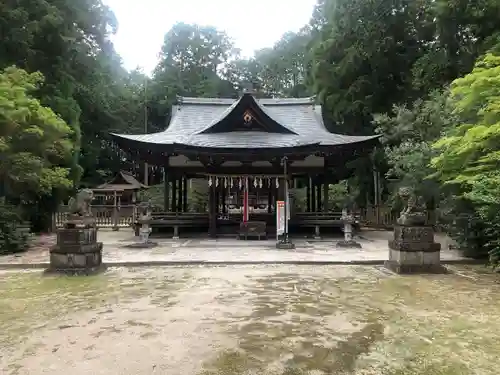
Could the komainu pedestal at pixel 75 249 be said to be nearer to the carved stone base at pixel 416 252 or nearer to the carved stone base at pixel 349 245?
the carved stone base at pixel 416 252

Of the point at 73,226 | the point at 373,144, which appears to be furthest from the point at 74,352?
the point at 373,144

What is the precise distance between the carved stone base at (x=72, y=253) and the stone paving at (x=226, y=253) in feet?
3.70

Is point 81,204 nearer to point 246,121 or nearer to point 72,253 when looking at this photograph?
point 72,253

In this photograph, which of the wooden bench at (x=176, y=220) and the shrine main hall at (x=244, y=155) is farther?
the wooden bench at (x=176, y=220)

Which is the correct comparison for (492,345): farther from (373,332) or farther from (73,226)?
(73,226)

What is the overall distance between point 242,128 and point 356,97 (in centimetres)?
884

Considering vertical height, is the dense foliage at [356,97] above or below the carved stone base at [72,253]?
above

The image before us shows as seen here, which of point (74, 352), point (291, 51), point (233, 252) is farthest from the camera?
point (291, 51)

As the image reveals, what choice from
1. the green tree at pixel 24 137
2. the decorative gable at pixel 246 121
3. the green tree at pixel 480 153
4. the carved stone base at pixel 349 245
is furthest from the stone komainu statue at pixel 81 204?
the decorative gable at pixel 246 121

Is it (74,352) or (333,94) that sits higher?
(333,94)

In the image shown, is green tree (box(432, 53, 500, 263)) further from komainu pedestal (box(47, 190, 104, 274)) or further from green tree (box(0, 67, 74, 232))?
green tree (box(0, 67, 74, 232))

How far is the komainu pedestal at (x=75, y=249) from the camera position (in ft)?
29.1

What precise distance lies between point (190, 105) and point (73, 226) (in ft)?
43.0

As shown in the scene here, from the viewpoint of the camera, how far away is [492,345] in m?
4.47
